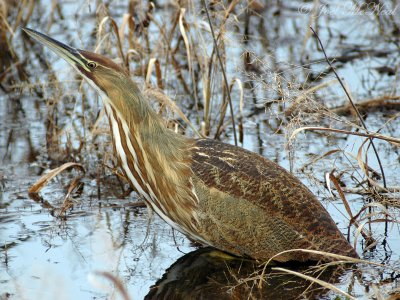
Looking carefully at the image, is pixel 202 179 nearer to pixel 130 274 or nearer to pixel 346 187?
pixel 130 274

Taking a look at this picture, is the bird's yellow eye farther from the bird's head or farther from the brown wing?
the brown wing

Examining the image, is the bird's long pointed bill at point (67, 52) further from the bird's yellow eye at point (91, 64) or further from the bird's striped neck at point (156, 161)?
the bird's striped neck at point (156, 161)

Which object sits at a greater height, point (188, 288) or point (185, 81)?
point (185, 81)

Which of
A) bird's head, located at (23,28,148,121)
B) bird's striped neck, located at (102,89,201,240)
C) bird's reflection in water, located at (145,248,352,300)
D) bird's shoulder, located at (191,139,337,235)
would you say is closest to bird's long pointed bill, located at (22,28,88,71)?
bird's head, located at (23,28,148,121)

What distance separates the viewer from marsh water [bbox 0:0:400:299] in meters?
3.71

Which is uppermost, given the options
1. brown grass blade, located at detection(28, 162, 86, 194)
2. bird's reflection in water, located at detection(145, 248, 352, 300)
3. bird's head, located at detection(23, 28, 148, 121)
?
bird's head, located at detection(23, 28, 148, 121)

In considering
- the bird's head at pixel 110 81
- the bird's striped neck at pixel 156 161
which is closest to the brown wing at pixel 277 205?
the bird's striped neck at pixel 156 161

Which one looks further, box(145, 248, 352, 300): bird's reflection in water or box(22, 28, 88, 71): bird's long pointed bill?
box(22, 28, 88, 71): bird's long pointed bill

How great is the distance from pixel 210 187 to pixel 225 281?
1.34 feet

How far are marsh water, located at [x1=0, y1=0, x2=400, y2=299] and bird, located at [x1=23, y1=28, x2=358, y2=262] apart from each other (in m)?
0.14

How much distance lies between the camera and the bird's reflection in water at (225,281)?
357cm

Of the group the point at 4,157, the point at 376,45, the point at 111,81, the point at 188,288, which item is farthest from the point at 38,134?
the point at 376,45

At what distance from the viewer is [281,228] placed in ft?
12.4

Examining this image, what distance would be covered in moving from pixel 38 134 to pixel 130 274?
2.03 m
